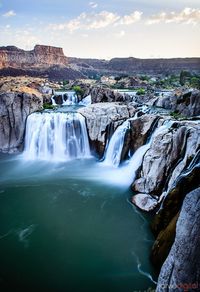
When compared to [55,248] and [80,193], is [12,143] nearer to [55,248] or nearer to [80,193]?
[80,193]

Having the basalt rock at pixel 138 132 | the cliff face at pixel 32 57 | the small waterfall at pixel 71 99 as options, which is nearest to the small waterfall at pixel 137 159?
the basalt rock at pixel 138 132

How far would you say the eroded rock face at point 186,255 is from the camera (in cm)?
548

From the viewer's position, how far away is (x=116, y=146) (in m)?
19.8

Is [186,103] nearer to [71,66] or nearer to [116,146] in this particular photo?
[116,146]

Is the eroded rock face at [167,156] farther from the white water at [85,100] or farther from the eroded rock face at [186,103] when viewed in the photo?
the white water at [85,100]

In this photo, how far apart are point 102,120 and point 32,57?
12708 centimetres

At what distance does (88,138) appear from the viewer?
22547 millimetres

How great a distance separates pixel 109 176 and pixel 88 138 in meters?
5.57

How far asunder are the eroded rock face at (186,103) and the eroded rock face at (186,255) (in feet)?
56.3

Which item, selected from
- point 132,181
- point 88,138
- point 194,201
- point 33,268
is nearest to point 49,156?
point 88,138

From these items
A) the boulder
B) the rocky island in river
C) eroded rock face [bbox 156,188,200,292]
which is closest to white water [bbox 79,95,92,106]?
the rocky island in river

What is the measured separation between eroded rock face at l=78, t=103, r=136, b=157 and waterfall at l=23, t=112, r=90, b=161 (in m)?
0.63

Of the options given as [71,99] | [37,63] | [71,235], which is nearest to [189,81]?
[71,99]

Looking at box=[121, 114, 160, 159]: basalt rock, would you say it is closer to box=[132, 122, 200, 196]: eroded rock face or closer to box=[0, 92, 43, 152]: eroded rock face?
box=[132, 122, 200, 196]: eroded rock face
